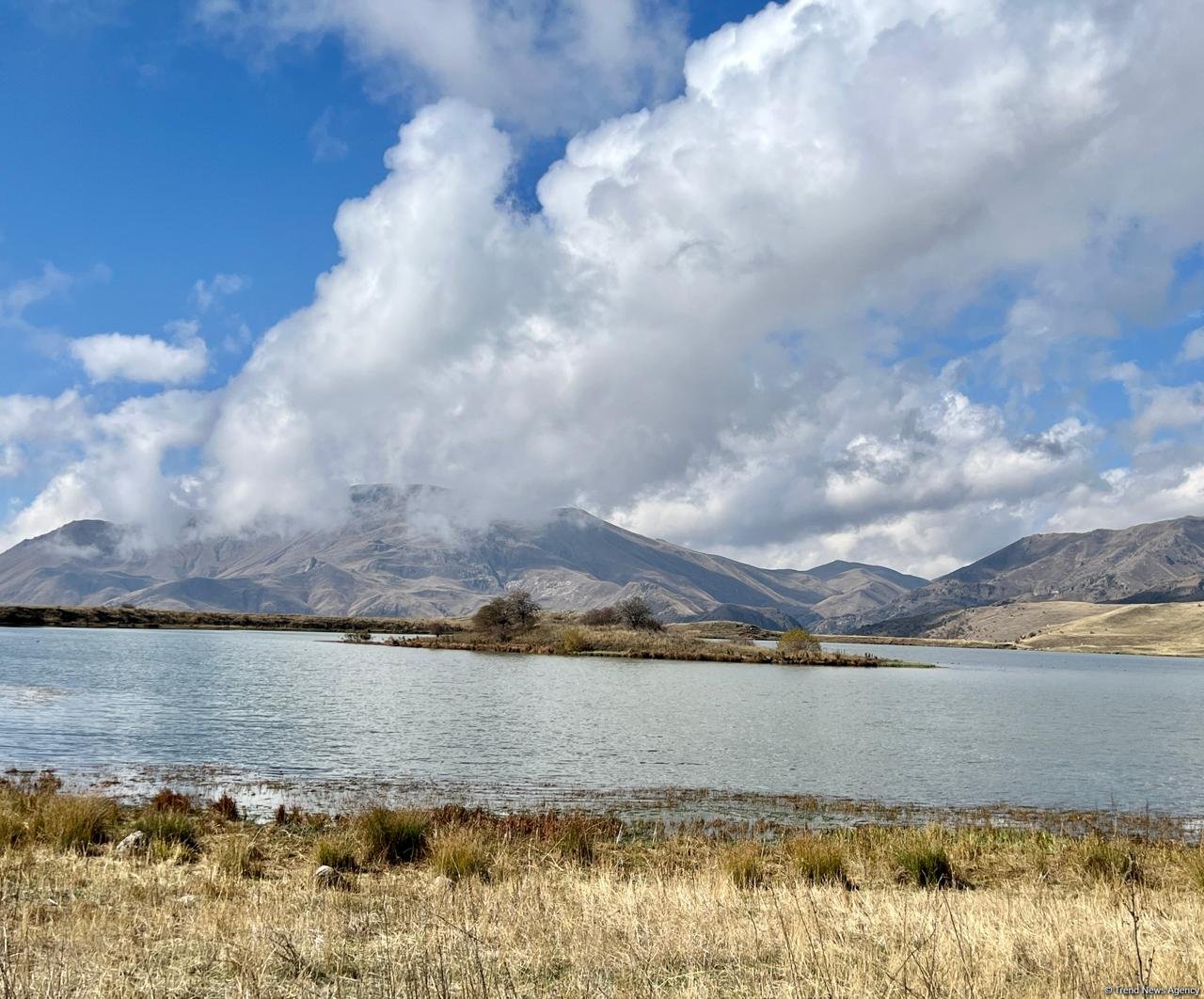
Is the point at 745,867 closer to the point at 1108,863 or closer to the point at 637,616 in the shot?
the point at 1108,863

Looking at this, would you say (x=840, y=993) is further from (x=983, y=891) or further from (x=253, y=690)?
(x=253, y=690)

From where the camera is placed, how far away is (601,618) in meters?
176

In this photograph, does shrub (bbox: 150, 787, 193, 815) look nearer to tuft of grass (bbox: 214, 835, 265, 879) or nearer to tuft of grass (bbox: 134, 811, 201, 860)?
tuft of grass (bbox: 134, 811, 201, 860)

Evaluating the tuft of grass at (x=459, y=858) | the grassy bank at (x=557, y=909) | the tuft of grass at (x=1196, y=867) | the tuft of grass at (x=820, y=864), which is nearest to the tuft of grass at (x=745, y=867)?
the grassy bank at (x=557, y=909)

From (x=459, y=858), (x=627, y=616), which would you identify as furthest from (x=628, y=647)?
(x=459, y=858)

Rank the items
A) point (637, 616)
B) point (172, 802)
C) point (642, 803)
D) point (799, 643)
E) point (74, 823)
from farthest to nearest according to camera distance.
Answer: point (637, 616), point (799, 643), point (642, 803), point (172, 802), point (74, 823)

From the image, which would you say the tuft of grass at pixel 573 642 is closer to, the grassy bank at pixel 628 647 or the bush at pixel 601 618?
the grassy bank at pixel 628 647

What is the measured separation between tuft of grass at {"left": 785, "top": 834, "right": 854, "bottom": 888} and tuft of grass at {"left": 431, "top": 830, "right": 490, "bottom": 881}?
6426 mm

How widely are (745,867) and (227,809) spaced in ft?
45.4

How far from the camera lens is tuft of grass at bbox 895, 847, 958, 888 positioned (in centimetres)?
1695

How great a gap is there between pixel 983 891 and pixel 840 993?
30.1ft

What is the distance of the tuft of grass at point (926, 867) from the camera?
16953mm

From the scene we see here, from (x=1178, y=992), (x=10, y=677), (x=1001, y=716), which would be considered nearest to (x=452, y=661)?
(x=10, y=677)

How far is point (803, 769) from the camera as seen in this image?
35531 mm
